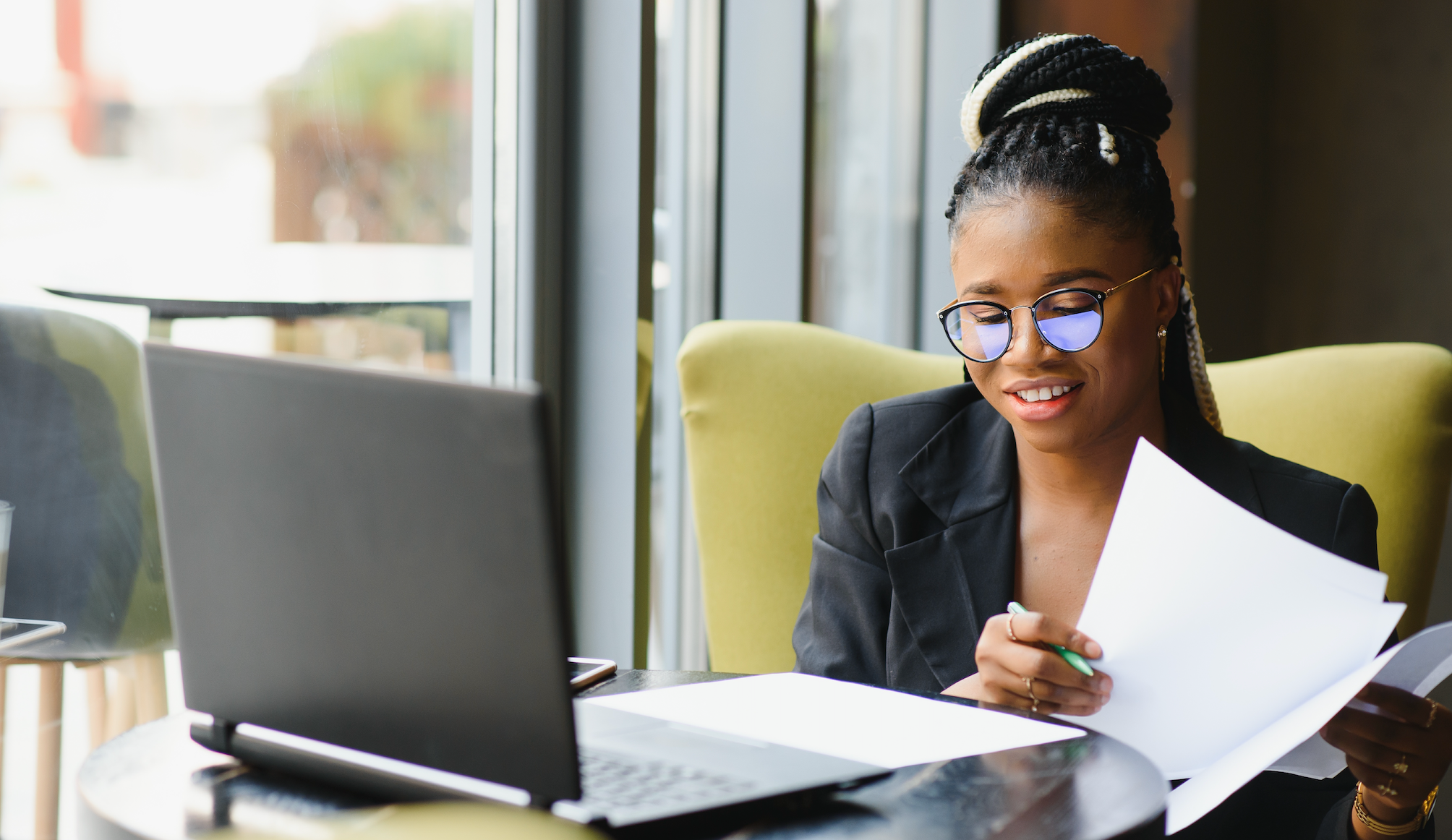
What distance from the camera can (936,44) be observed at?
278cm

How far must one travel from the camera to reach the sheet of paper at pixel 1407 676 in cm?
81

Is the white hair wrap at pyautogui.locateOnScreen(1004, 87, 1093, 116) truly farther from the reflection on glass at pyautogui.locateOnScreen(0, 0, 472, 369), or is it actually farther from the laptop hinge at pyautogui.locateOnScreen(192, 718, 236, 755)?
the laptop hinge at pyautogui.locateOnScreen(192, 718, 236, 755)

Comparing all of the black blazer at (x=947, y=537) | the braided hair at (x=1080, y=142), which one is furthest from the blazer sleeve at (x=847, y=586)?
the braided hair at (x=1080, y=142)

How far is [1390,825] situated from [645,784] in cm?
71

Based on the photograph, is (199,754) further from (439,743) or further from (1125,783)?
(1125,783)

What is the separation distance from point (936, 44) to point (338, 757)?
2495mm

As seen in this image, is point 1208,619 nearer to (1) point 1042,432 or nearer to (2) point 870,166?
(1) point 1042,432

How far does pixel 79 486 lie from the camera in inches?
40.7

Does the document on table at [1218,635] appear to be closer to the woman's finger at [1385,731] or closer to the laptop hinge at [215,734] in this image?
the woman's finger at [1385,731]

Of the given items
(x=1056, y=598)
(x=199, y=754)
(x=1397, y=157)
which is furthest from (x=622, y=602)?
(x=1397, y=157)

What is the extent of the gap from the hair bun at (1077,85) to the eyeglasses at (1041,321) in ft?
0.68

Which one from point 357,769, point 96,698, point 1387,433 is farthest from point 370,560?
point 1387,433

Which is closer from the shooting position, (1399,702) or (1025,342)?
(1399,702)

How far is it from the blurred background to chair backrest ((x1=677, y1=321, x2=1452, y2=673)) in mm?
151
